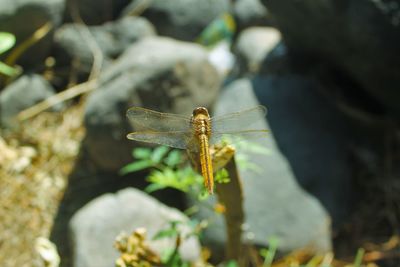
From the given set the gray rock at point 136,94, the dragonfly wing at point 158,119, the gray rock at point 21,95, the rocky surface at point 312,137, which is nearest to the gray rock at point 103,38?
the gray rock at point 21,95

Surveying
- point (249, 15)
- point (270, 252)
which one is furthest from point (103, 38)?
point (270, 252)

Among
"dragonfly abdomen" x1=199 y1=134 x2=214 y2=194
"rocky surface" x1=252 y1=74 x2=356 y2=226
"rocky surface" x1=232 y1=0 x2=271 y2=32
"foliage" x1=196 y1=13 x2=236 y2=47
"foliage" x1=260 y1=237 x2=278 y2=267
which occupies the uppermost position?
"dragonfly abdomen" x1=199 y1=134 x2=214 y2=194

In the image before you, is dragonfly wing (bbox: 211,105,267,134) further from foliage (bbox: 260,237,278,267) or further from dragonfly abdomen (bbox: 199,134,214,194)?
foliage (bbox: 260,237,278,267)

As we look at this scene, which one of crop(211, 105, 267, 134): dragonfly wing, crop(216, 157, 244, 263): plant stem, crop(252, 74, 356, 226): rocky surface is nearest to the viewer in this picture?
crop(211, 105, 267, 134): dragonfly wing

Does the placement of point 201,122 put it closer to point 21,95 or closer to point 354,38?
point 354,38

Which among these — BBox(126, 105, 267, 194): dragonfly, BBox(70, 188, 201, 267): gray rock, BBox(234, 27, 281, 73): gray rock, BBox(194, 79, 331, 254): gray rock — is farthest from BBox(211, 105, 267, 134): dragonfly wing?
BBox(234, 27, 281, 73): gray rock

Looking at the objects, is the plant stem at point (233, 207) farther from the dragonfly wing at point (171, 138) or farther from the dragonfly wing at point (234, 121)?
the dragonfly wing at point (171, 138)
